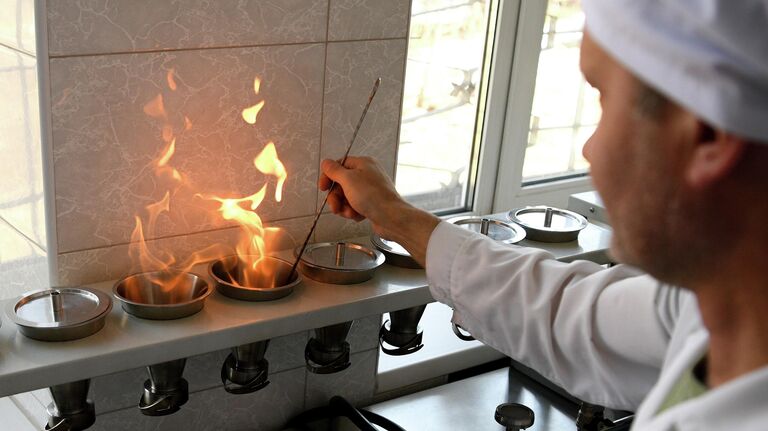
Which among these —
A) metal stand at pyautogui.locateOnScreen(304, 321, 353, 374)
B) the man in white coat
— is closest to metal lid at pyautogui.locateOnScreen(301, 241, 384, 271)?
metal stand at pyautogui.locateOnScreen(304, 321, 353, 374)

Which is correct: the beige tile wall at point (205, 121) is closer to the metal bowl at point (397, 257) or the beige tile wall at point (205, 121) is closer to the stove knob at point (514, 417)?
the metal bowl at point (397, 257)

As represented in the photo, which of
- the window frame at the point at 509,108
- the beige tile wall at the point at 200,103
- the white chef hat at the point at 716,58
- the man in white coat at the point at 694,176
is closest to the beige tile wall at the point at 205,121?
the beige tile wall at the point at 200,103

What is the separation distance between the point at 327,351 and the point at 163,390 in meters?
0.29

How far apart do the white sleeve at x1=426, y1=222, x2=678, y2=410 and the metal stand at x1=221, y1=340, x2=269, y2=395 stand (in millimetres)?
302

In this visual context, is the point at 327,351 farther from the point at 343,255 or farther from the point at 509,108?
the point at 509,108

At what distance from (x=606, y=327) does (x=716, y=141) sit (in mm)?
574

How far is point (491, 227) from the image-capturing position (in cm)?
183

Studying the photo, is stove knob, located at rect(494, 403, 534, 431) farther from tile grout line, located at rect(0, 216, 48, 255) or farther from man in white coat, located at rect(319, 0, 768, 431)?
tile grout line, located at rect(0, 216, 48, 255)

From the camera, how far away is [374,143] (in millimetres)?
1674

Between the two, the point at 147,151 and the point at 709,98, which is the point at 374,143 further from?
the point at 709,98

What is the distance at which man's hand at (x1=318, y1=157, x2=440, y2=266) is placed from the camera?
137cm

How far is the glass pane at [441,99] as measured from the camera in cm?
196

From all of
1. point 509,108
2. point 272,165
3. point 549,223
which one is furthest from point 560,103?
point 272,165

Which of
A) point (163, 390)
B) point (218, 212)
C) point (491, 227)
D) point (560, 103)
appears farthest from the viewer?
point (560, 103)
